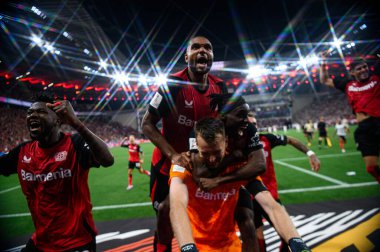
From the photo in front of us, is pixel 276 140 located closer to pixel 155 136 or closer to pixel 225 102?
pixel 225 102

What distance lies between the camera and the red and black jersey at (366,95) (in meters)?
5.27

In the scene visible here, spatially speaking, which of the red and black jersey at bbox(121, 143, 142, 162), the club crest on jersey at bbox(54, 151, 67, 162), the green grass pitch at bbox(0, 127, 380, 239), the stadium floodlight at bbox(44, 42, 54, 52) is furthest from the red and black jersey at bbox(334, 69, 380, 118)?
the stadium floodlight at bbox(44, 42, 54, 52)

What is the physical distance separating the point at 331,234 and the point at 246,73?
54929mm

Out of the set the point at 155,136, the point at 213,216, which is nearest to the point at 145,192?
the point at 155,136

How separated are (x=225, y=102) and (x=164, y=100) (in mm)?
744

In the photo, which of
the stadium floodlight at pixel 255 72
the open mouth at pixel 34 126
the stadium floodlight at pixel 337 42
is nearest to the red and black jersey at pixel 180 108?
the open mouth at pixel 34 126

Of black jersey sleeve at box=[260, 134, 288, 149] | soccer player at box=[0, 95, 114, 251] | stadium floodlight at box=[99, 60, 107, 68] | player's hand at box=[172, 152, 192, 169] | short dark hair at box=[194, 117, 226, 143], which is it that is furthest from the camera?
stadium floodlight at box=[99, 60, 107, 68]

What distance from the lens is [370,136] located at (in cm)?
527

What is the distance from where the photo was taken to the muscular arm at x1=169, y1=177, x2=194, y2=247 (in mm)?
1926

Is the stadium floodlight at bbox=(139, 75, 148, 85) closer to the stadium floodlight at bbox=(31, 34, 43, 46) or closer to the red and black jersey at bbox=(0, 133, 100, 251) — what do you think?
A: the stadium floodlight at bbox=(31, 34, 43, 46)

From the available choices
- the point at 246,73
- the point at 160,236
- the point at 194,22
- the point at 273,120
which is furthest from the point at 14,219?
the point at 273,120

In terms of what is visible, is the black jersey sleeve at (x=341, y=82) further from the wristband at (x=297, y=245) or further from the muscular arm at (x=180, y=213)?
the muscular arm at (x=180, y=213)

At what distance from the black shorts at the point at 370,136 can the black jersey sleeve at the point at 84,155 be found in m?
5.52

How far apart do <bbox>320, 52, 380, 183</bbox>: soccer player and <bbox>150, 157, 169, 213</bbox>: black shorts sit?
14.2 ft
